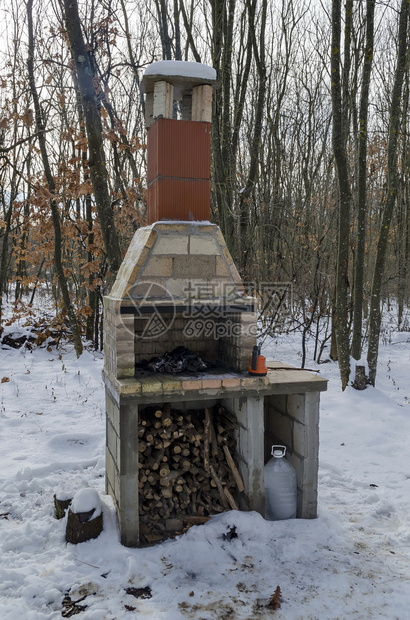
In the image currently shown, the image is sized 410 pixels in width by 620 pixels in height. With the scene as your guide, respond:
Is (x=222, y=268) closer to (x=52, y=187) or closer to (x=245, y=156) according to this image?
(x=52, y=187)

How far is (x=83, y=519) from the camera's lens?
3344mm

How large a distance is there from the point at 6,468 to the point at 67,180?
6296mm

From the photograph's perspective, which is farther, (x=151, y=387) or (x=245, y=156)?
(x=245, y=156)

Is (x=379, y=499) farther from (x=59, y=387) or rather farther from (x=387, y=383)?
(x=59, y=387)

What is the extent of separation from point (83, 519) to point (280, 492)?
1579mm

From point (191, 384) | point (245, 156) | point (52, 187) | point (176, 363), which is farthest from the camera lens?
point (245, 156)

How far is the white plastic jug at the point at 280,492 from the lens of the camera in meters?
3.77

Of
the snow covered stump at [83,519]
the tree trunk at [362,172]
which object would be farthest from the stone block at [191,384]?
the tree trunk at [362,172]

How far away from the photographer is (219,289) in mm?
3686

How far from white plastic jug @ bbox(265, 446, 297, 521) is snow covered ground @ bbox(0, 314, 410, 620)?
123 mm

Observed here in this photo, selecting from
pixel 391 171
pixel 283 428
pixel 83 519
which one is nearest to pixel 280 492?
pixel 283 428

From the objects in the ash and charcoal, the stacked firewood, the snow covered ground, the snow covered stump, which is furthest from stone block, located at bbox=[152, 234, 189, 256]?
the snow covered ground

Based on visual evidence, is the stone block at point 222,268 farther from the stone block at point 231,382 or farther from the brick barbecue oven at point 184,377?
the stone block at point 231,382

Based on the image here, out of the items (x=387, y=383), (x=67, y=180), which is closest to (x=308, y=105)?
(x=67, y=180)
